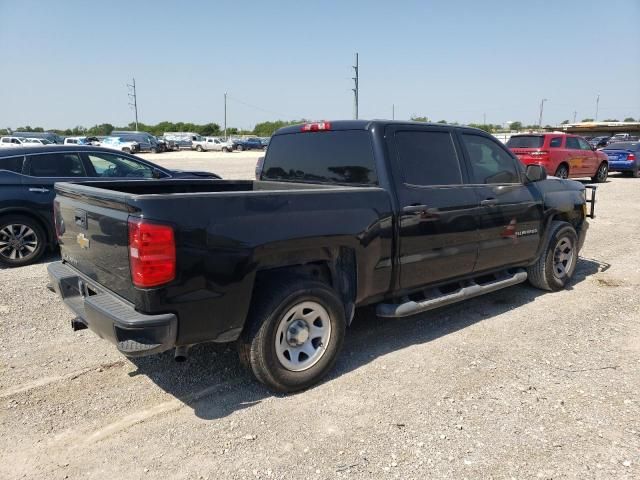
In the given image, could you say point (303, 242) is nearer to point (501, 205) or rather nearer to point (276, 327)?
point (276, 327)

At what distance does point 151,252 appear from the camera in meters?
2.83

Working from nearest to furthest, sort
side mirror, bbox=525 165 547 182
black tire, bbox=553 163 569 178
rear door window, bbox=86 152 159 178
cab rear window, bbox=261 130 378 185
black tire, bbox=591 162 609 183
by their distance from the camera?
cab rear window, bbox=261 130 378 185
side mirror, bbox=525 165 547 182
rear door window, bbox=86 152 159 178
black tire, bbox=553 163 569 178
black tire, bbox=591 162 609 183

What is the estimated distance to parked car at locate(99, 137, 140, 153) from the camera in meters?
41.2

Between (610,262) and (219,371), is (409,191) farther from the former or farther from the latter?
(610,262)

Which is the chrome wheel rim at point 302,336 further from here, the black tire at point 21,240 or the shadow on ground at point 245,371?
the black tire at point 21,240

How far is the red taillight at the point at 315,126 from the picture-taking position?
4469 millimetres

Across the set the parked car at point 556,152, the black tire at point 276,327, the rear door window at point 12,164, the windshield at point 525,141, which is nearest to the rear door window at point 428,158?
the black tire at point 276,327

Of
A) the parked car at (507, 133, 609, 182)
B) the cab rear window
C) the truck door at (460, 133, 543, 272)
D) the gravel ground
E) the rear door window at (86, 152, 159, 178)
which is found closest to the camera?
the gravel ground

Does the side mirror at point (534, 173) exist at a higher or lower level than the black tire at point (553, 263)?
higher

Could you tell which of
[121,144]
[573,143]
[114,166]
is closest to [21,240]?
[114,166]

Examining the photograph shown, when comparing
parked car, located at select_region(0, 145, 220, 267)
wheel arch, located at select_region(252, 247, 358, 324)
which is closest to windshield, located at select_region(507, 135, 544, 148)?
parked car, located at select_region(0, 145, 220, 267)

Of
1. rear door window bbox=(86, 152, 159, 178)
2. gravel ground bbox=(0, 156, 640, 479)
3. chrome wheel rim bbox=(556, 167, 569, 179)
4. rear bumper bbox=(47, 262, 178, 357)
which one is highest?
rear door window bbox=(86, 152, 159, 178)

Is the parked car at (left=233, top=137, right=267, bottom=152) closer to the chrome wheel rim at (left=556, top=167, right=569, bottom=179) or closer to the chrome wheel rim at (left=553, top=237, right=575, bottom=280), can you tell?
the chrome wheel rim at (left=556, top=167, right=569, bottom=179)

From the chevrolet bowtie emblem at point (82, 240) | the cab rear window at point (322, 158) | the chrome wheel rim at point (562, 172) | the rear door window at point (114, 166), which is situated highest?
the cab rear window at point (322, 158)
